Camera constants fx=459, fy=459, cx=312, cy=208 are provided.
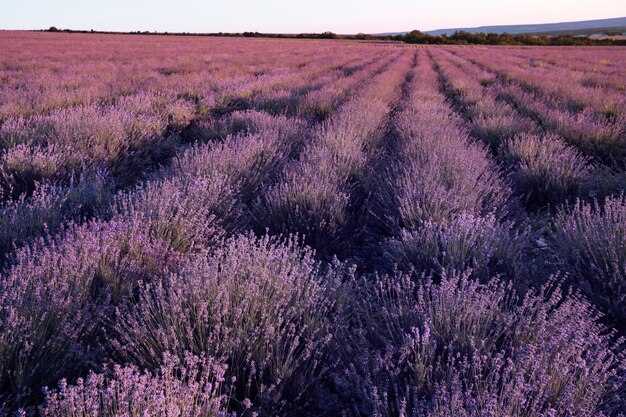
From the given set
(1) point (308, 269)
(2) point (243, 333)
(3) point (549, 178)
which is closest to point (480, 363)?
(1) point (308, 269)

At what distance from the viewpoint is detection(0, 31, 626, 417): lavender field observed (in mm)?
1850

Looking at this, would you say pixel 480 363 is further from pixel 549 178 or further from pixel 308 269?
A: pixel 549 178

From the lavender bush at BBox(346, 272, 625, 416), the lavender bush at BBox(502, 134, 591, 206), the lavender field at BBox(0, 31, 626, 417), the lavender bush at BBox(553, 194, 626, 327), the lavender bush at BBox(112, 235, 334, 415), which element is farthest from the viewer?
the lavender bush at BBox(502, 134, 591, 206)

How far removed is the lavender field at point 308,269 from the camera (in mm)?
1850

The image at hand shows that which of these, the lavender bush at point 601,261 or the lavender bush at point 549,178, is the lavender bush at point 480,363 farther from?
the lavender bush at point 549,178

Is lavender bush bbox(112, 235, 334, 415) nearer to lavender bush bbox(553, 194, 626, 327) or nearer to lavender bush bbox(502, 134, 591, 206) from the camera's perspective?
lavender bush bbox(553, 194, 626, 327)

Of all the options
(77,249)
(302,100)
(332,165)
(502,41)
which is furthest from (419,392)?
(502,41)

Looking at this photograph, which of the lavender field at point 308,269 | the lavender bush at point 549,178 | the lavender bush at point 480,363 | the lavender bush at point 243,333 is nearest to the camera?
the lavender bush at point 480,363

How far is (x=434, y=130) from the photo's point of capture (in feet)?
19.3

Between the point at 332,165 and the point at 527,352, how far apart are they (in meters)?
3.20

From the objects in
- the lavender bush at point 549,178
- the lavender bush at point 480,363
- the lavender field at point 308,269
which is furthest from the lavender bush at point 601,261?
the lavender bush at point 549,178

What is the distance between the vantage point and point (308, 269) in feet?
7.73

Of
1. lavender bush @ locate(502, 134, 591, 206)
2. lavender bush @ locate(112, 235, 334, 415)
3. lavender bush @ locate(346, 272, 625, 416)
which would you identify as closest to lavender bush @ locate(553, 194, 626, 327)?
lavender bush @ locate(346, 272, 625, 416)

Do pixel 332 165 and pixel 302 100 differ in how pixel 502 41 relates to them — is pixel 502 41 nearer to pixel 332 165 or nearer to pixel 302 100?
pixel 302 100
